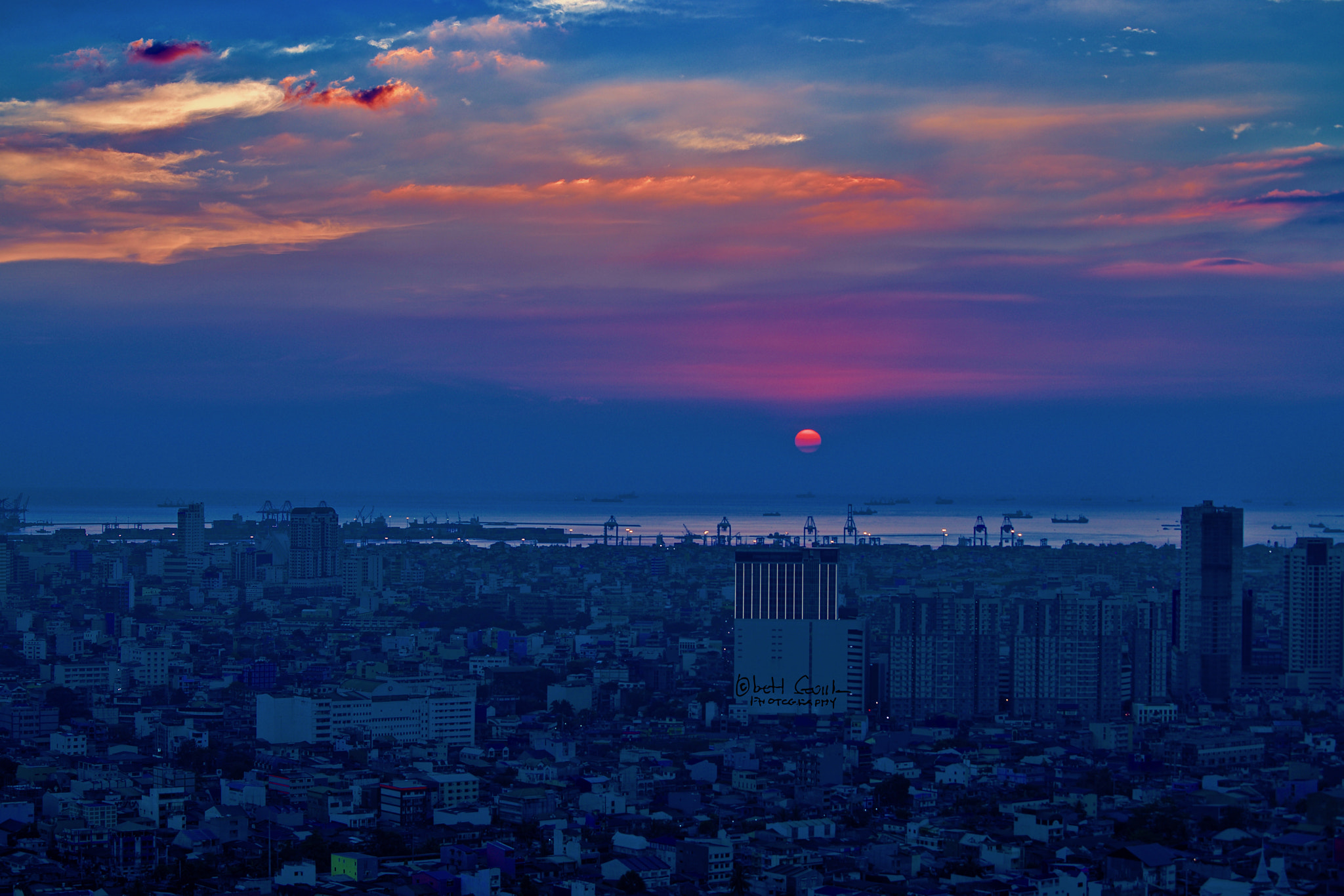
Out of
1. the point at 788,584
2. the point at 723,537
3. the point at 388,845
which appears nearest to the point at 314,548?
the point at 788,584

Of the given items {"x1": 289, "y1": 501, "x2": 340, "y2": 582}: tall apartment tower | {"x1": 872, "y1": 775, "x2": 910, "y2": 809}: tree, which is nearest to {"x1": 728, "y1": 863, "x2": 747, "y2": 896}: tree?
{"x1": 872, "y1": 775, "x2": 910, "y2": 809}: tree

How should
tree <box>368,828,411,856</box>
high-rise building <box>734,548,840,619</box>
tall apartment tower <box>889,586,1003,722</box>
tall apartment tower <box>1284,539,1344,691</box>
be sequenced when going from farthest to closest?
high-rise building <box>734,548,840,619</box> → tall apartment tower <box>1284,539,1344,691</box> → tall apartment tower <box>889,586,1003,722</box> → tree <box>368,828,411,856</box>

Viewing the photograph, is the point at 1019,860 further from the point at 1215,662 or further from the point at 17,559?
the point at 17,559

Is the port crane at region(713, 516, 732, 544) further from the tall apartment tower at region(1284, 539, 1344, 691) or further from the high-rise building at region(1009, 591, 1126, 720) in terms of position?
the high-rise building at region(1009, 591, 1126, 720)

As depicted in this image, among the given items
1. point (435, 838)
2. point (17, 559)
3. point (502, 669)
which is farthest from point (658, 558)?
point (435, 838)

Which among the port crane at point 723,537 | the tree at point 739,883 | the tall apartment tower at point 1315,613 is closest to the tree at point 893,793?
the tree at point 739,883
